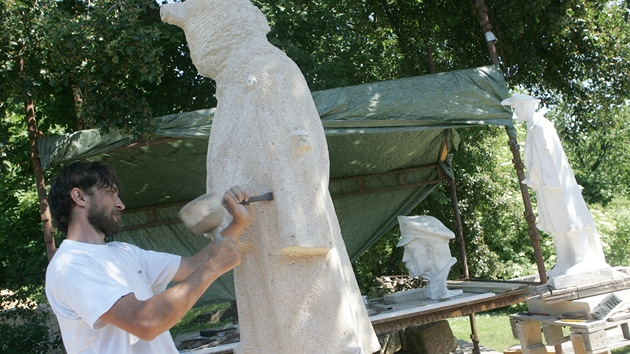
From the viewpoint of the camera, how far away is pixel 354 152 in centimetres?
814

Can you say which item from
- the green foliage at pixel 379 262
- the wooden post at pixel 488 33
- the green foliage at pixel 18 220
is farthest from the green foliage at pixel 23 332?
the wooden post at pixel 488 33

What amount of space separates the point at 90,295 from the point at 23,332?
681cm

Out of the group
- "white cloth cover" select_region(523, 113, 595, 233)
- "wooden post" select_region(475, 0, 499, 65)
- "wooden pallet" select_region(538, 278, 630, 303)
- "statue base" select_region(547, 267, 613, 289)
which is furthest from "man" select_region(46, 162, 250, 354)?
"wooden post" select_region(475, 0, 499, 65)

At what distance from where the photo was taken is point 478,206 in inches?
528

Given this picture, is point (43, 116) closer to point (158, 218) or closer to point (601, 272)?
point (158, 218)

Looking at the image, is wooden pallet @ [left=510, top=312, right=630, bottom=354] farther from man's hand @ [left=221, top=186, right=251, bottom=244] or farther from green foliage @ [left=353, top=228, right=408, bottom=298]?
green foliage @ [left=353, top=228, right=408, bottom=298]

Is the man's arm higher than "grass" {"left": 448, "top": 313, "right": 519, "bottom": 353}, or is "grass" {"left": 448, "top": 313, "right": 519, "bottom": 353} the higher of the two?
the man's arm

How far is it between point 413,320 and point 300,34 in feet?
15.8

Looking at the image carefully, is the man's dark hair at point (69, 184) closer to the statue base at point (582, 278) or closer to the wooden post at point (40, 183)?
the wooden post at point (40, 183)

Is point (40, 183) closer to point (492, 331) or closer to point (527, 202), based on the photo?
point (527, 202)

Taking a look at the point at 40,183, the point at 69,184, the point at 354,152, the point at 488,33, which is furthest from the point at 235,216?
the point at 354,152

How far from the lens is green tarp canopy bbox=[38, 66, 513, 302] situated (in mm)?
6406

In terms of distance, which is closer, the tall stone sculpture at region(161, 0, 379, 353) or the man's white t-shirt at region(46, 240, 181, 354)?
the man's white t-shirt at region(46, 240, 181, 354)

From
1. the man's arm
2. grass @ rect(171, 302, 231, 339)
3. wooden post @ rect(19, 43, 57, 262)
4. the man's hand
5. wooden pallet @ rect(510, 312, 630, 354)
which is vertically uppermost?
wooden post @ rect(19, 43, 57, 262)
